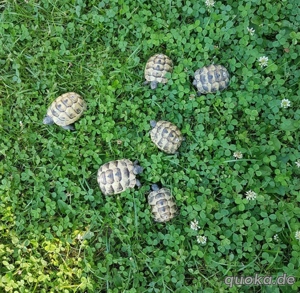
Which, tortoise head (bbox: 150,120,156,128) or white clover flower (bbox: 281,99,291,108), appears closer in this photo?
white clover flower (bbox: 281,99,291,108)

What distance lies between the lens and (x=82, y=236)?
351cm

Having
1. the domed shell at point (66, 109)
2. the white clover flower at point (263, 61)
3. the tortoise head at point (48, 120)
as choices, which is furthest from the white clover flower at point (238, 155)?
the tortoise head at point (48, 120)

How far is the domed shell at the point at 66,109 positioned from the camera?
356cm

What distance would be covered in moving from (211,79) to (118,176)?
1.05 m

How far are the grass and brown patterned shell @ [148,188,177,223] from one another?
63mm

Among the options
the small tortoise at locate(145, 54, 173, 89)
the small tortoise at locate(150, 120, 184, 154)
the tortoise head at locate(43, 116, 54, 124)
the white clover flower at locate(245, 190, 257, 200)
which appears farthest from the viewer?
the tortoise head at locate(43, 116, 54, 124)

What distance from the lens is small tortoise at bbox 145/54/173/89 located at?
139 inches

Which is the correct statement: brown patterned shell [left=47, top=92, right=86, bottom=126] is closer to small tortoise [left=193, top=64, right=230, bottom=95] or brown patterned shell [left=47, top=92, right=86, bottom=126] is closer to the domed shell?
the domed shell

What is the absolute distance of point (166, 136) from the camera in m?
3.42

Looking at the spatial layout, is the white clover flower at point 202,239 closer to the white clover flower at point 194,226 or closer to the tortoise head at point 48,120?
the white clover flower at point 194,226

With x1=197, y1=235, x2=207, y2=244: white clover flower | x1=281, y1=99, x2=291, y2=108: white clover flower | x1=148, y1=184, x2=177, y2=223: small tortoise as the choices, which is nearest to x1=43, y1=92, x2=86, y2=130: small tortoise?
x1=148, y1=184, x2=177, y2=223: small tortoise

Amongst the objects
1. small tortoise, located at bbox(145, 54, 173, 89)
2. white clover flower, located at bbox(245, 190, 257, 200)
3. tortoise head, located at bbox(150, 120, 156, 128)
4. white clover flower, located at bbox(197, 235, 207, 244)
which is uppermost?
small tortoise, located at bbox(145, 54, 173, 89)

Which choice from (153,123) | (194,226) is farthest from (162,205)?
(153,123)

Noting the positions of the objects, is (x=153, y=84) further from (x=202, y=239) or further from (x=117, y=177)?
(x=202, y=239)
